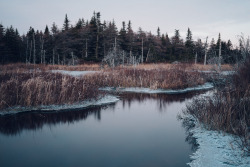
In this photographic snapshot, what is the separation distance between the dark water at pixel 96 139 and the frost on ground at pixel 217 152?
29 centimetres

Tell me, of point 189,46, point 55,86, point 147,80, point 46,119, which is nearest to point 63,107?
point 55,86

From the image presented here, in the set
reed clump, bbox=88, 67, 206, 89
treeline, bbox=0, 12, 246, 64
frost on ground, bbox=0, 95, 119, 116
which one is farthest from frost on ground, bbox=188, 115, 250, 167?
treeline, bbox=0, 12, 246, 64

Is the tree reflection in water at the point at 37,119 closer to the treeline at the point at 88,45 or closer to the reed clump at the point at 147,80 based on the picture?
the reed clump at the point at 147,80

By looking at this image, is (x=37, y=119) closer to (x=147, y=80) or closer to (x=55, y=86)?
(x=55, y=86)

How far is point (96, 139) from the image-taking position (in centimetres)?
597

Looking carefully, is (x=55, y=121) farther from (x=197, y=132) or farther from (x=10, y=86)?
(x=197, y=132)

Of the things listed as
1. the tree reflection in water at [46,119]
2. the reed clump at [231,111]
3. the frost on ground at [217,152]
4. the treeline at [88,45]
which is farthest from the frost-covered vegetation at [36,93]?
the treeline at [88,45]

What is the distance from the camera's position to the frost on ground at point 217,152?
13.0 feet

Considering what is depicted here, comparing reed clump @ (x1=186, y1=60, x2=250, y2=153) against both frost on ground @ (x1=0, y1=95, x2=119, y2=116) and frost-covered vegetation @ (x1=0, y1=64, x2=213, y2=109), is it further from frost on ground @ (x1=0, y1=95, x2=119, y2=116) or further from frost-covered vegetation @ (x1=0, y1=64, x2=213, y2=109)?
frost-covered vegetation @ (x1=0, y1=64, x2=213, y2=109)

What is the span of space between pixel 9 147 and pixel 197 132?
206 inches

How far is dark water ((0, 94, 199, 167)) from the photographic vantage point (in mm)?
4625

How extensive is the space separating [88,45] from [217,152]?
38349 millimetres

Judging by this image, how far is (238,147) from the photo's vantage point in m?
4.41

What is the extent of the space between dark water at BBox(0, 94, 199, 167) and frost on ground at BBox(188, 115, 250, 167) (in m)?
0.29
